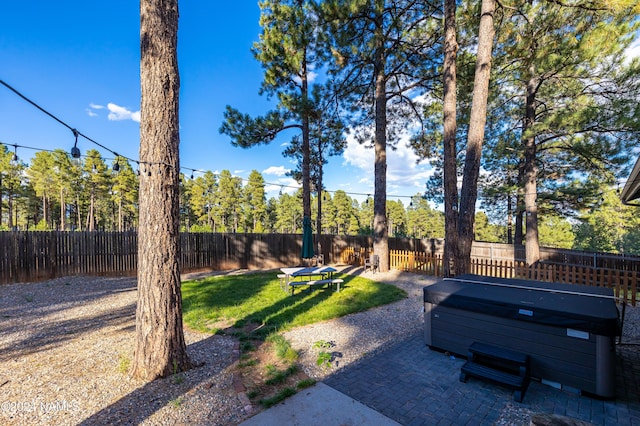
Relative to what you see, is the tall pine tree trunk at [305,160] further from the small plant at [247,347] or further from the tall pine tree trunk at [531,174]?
the tall pine tree trunk at [531,174]

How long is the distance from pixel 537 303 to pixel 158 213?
437cm

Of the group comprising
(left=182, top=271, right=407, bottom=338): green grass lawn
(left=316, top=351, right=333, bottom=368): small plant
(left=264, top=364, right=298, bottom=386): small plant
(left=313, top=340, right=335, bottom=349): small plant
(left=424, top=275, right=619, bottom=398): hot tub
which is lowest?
(left=182, top=271, right=407, bottom=338): green grass lawn

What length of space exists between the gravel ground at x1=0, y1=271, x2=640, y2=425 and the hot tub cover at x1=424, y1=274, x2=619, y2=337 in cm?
95

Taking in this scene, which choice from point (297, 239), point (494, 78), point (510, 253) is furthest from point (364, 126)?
point (510, 253)

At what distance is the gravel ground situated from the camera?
7.61 ft

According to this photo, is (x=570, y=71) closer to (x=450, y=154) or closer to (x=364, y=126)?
(x=450, y=154)

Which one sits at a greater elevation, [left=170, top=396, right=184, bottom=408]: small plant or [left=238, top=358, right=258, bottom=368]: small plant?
[left=170, top=396, right=184, bottom=408]: small plant

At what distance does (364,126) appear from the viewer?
13.1m

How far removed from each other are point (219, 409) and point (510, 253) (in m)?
15.3

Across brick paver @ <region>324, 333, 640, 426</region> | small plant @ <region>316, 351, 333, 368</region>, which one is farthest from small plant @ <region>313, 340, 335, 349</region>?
brick paver @ <region>324, 333, 640, 426</region>

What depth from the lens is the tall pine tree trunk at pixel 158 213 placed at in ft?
9.59

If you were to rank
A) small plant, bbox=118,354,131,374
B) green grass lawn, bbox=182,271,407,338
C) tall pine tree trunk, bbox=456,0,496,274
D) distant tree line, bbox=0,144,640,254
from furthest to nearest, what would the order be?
distant tree line, bbox=0,144,640,254 → tall pine tree trunk, bbox=456,0,496,274 → green grass lawn, bbox=182,271,407,338 → small plant, bbox=118,354,131,374

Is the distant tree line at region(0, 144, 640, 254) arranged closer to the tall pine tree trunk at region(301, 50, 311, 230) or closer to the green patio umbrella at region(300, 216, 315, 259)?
the tall pine tree trunk at region(301, 50, 311, 230)

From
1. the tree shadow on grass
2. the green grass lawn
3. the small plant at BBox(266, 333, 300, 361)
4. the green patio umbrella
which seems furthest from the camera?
the green patio umbrella
